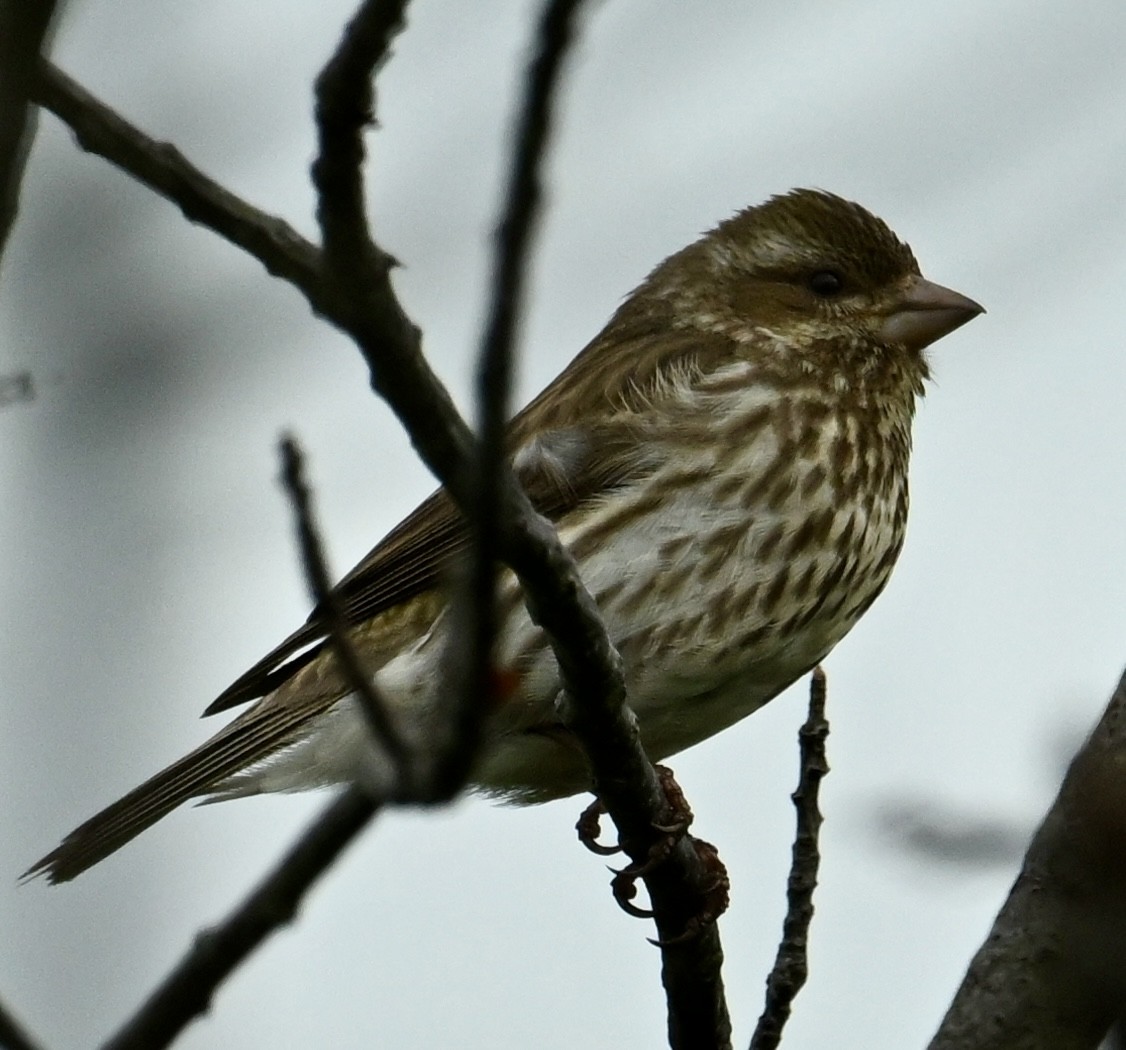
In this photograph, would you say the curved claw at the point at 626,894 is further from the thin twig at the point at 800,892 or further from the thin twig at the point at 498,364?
the thin twig at the point at 498,364

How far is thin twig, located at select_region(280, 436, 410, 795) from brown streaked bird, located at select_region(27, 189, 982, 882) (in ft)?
8.64

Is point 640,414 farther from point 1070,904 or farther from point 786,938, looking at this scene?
point 1070,904

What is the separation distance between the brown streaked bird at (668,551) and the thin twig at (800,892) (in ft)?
2.35

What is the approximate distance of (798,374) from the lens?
6.36m

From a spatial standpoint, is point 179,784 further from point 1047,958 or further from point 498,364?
point 498,364

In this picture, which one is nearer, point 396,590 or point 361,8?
point 361,8

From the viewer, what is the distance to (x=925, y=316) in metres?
6.61

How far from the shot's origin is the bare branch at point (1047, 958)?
3945 millimetres

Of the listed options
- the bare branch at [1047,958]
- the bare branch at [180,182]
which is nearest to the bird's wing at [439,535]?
the bare branch at [1047,958]

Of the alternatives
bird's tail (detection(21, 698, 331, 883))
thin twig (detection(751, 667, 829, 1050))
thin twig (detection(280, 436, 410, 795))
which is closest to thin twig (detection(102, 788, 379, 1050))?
thin twig (detection(280, 436, 410, 795))

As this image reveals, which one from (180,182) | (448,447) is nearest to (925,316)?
(448,447)

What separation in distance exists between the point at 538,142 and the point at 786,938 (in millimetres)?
3105

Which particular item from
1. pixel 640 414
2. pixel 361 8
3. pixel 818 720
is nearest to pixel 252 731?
pixel 640 414

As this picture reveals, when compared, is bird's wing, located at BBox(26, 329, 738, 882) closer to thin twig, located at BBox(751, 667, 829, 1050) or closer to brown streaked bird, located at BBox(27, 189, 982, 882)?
brown streaked bird, located at BBox(27, 189, 982, 882)
